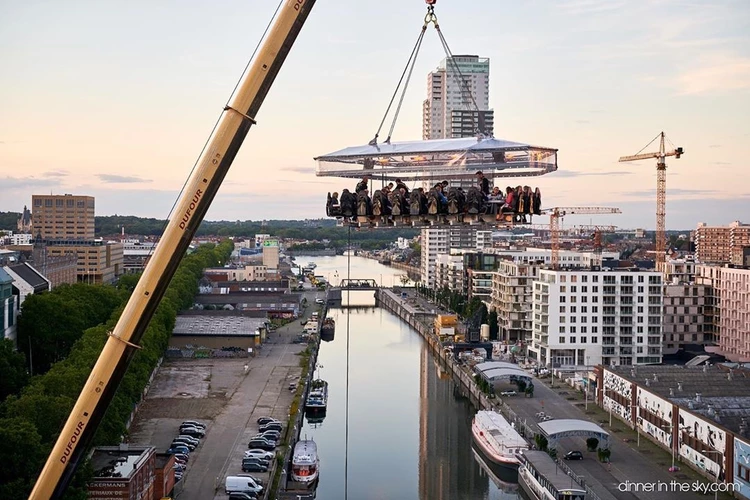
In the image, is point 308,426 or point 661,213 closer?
point 308,426

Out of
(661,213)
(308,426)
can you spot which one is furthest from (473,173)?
(661,213)

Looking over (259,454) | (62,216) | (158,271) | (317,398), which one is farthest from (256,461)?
(62,216)

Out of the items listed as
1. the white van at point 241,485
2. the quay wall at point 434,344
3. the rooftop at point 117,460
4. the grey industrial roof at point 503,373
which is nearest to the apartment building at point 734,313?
the grey industrial roof at point 503,373

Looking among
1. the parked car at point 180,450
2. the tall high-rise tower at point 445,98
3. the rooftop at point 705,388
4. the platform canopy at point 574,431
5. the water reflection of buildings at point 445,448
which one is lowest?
the water reflection of buildings at point 445,448

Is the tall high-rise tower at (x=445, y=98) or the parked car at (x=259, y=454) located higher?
the tall high-rise tower at (x=445, y=98)

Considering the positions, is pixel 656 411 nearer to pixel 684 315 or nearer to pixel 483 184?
pixel 483 184

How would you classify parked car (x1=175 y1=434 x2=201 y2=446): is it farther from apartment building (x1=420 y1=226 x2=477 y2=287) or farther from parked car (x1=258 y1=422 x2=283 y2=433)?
apartment building (x1=420 y1=226 x2=477 y2=287)

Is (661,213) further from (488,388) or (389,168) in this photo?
(389,168)

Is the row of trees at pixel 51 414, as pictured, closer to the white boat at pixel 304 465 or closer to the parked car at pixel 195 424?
the parked car at pixel 195 424
